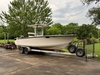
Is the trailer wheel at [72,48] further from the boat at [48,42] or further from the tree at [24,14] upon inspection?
the tree at [24,14]

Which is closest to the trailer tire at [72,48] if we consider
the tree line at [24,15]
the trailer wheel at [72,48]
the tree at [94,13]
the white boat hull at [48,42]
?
the trailer wheel at [72,48]

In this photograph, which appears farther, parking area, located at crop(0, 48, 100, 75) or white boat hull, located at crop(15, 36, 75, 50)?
white boat hull, located at crop(15, 36, 75, 50)

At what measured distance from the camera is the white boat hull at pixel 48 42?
764 centimetres

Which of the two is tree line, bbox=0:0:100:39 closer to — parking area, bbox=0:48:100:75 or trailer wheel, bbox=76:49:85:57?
trailer wheel, bbox=76:49:85:57

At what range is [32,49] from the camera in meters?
9.23

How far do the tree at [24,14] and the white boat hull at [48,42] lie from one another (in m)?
4.79

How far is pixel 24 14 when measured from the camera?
13.5 m

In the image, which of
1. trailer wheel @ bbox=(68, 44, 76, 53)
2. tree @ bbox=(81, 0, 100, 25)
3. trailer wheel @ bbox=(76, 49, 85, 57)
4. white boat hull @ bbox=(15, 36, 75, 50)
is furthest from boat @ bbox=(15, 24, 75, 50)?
tree @ bbox=(81, 0, 100, 25)

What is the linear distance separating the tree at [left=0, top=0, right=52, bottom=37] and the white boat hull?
4.79m

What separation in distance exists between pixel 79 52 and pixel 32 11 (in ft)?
28.7

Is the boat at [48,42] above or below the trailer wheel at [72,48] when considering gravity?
above

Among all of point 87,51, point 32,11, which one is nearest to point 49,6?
point 32,11

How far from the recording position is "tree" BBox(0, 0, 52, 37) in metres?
13.8

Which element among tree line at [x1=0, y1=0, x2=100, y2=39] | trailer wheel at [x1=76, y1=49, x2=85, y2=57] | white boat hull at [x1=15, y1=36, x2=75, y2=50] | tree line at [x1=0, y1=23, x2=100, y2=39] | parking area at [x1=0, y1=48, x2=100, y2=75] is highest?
tree line at [x1=0, y1=0, x2=100, y2=39]
